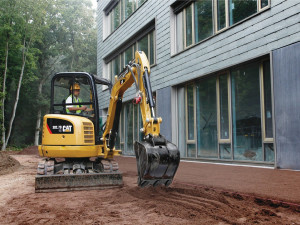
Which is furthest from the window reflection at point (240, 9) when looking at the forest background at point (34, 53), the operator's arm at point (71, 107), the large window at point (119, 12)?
the forest background at point (34, 53)

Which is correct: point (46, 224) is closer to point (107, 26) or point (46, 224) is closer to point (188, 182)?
point (188, 182)

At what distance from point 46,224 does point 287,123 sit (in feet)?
19.5

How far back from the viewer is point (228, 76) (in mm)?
9703

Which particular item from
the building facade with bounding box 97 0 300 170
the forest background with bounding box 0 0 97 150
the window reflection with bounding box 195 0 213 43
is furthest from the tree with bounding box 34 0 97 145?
the window reflection with bounding box 195 0 213 43

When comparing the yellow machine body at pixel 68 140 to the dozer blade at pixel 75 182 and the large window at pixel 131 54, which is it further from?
the large window at pixel 131 54

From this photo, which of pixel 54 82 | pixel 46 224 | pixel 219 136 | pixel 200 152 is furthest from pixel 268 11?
pixel 46 224

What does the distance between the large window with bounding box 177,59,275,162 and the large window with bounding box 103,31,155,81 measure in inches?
143

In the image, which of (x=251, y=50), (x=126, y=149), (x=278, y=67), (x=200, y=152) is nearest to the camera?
(x=278, y=67)

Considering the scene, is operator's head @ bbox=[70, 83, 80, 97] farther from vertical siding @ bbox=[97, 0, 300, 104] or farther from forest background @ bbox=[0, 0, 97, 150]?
forest background @ bbox=[0, 0, 97, 150]

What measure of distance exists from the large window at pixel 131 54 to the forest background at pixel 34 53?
319 inches

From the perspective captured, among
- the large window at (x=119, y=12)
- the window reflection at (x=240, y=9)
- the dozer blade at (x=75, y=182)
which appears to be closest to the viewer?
the dozer blade at (x=75, y=182)

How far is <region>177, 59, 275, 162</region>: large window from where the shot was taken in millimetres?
8422

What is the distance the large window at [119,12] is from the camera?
16.4 metres

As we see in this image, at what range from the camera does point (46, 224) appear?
12.3 feet
